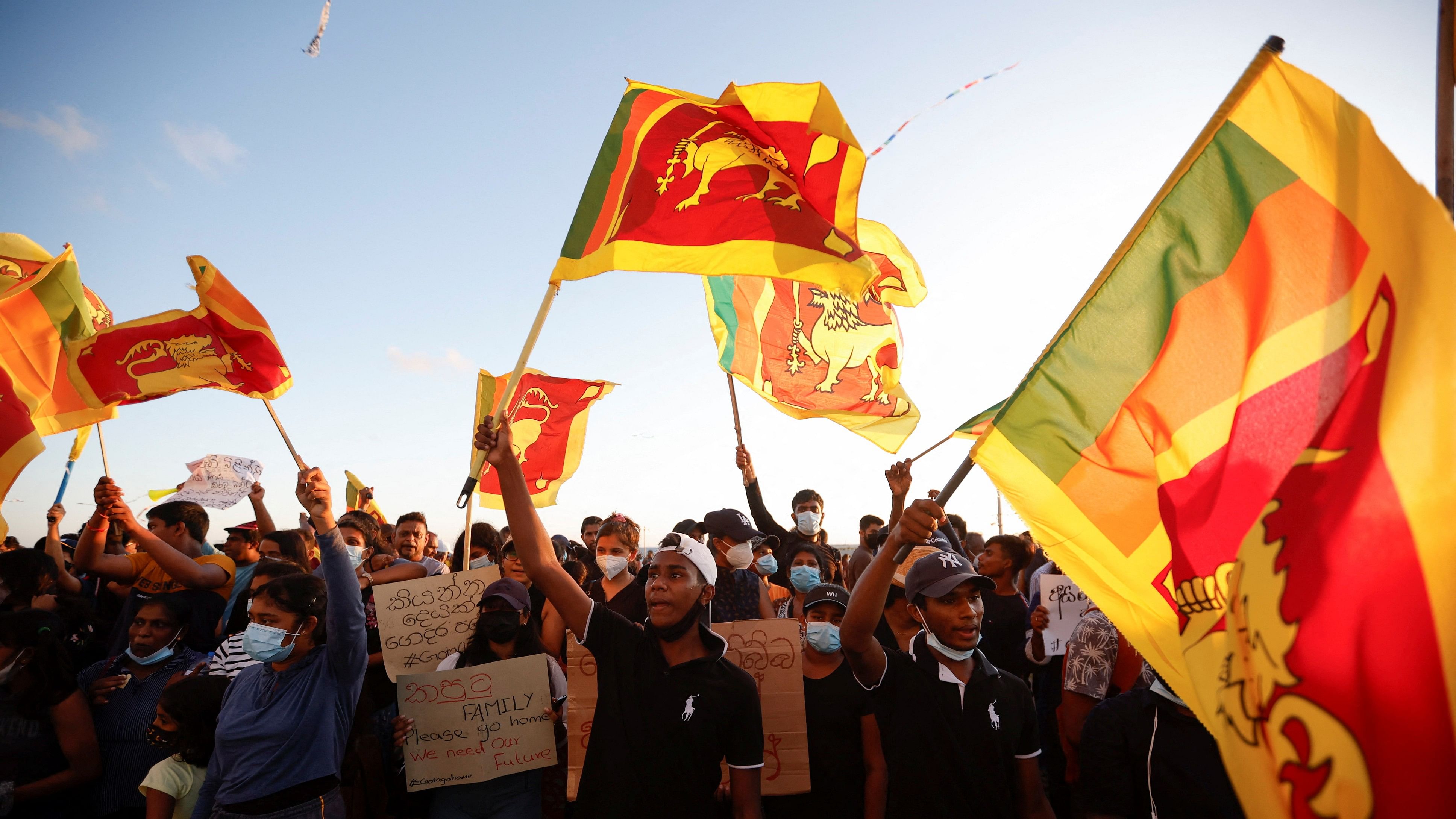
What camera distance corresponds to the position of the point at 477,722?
4.08 meters

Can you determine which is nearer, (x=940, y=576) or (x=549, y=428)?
(x=940, y=576)

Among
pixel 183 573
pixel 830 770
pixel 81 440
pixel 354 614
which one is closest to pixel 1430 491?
pixel 830 770

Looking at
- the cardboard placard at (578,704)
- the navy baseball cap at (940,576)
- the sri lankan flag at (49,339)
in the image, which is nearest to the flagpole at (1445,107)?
the navy baseball cap at (940,576)

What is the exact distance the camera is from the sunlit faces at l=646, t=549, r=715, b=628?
135 inches

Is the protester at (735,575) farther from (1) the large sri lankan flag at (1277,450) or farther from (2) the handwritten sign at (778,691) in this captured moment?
(1) the large sri lankan flag at (1277,450)

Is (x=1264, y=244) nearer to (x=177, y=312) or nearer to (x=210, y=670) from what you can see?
(x=210, y=670)

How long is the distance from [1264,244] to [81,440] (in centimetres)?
900

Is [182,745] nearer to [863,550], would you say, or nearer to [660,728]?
[660,728]

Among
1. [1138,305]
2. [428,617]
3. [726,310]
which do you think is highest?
[726,310]

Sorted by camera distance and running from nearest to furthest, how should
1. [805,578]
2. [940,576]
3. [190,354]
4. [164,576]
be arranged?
[940,576] < [164,576] < [190,354] < [805,578]

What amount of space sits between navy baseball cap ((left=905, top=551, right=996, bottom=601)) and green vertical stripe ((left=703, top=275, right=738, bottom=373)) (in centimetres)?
356

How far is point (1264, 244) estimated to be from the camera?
7.50 feet

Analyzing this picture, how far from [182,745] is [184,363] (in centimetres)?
323

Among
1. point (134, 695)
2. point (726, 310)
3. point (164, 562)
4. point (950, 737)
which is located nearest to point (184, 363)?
point (164, 562)
